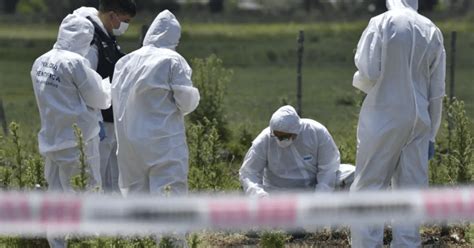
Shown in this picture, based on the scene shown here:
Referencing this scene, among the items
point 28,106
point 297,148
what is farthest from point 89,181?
point 28,106

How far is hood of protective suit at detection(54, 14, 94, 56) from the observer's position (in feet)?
27.9

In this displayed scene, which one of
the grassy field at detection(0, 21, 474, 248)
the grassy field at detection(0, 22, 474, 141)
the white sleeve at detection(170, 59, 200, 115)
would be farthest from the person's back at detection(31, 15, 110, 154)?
the grassy field at detection(0, 22, 474, 141)

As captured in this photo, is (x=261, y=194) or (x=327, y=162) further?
(x=327, y=162)

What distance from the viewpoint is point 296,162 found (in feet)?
31.2

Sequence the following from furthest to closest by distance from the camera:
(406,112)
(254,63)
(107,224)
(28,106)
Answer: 1. (254,63)
2. (28,106)
3. (406,112)
4. (107,224)

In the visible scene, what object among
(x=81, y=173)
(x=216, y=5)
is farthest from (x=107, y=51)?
(x=216, y=5)

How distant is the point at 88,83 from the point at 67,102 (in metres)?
0.18

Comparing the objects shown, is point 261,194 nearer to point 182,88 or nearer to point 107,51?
point 182,88

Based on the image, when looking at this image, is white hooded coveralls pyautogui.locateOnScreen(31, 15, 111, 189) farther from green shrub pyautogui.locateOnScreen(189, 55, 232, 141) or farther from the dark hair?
green shrub pyautogui.locateOnScreen(189, 55, 232, 141)

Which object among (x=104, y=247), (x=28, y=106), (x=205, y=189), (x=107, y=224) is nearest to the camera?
(x=107, y=224)

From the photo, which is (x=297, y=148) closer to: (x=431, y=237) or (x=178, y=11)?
(x=431, y=237)

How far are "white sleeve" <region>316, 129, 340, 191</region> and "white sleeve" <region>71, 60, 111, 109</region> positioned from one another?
5.79ft

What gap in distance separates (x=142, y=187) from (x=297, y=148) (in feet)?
4.78

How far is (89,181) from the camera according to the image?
8430mm
